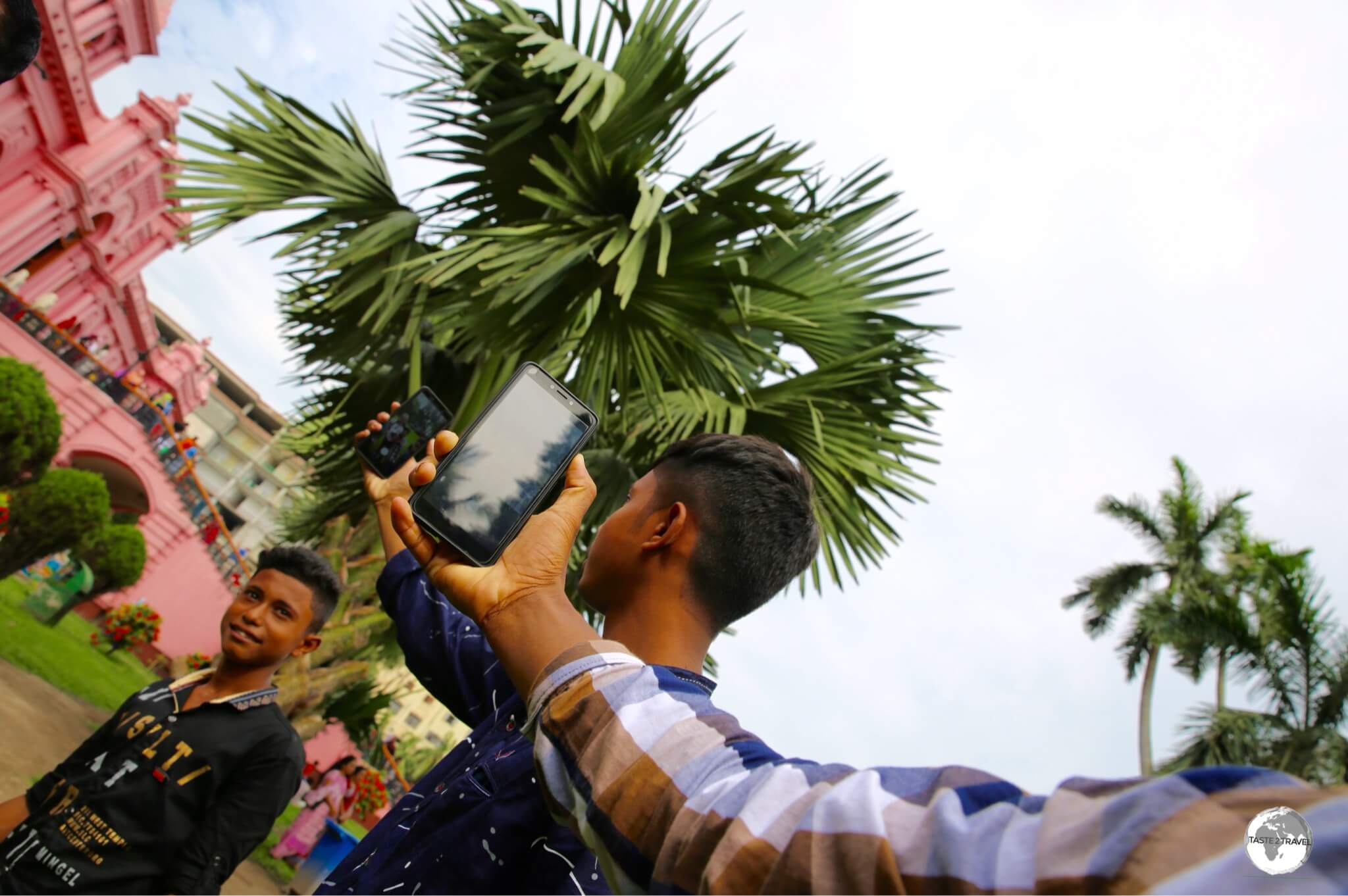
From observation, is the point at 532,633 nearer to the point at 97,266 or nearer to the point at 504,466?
the point at 504,466

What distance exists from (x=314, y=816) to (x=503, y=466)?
8.46 m

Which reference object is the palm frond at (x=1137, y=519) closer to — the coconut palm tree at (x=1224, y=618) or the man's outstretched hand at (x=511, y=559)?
the coconut palm tree at (x=1224, y=618)

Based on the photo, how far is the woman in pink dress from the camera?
7918 millimetres

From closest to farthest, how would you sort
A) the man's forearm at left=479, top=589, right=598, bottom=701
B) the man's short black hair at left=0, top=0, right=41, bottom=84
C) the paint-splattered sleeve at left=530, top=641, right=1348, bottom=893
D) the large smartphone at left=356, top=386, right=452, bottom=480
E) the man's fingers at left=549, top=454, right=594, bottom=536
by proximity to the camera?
the paint-splattered sleeve at left=530, top=641, right=1348, bottom=893, the man's forearm at left=479, top=589, right=598, bottom=701, the man's fingers at left=549, top=454, right=594, bottom=536, the man's short black hair at left=0, top=0, right=41, bottom=84, the large smartphone at left=356, top=386, right=452, bottom=480

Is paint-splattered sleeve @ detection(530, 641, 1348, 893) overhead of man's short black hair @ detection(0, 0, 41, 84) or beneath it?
beneath

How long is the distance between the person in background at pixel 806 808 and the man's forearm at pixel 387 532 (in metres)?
1.06

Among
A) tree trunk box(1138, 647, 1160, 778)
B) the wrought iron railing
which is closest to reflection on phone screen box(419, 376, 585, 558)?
tree trunk box(1138, 647, 1160, 778)

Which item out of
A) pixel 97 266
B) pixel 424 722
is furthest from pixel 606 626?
pixel 424 722

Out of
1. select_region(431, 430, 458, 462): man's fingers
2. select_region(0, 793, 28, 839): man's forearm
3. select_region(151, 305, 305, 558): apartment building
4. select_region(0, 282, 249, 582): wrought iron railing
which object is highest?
select_region(151, 305, 305, 558): apartment building

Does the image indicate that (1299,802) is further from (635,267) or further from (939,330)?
(939,330)

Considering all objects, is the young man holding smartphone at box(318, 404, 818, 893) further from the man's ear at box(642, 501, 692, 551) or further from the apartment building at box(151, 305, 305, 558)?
the apartment building at box(151, 305, 305, 558)

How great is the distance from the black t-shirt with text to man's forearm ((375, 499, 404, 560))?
0.81 m

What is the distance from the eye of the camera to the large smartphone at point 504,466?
1.05 meters

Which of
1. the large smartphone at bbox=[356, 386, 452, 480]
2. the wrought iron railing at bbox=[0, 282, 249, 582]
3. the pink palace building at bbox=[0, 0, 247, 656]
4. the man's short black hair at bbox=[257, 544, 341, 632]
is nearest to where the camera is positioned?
the large smartphone at bbox=[356, 386, 452, 480]
